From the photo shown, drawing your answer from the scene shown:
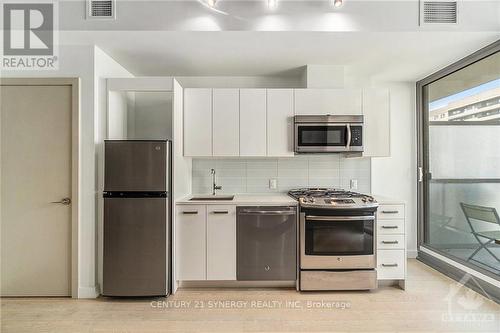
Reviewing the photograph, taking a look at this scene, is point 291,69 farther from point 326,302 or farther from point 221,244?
point 326,302

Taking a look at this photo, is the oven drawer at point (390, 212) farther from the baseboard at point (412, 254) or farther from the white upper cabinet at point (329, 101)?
the baseboard at point (412, 254)

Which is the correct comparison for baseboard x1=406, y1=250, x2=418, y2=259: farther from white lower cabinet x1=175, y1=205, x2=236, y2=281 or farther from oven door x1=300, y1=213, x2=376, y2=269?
white lower cabinet x1=175, y1=205, x2=236, y2=281

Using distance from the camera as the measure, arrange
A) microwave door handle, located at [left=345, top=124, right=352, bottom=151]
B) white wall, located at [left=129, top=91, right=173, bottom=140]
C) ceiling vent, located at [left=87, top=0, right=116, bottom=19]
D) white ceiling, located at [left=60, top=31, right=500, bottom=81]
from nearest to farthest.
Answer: ceiling vent, located at [left=87, top=0, right=116, bottom=19] < white ceiling, located at [left=60, top=31, right=500, bottom=81] < microwave door handle, located at [left=345, top=124, right=352, bottom=151] < white wall, located at [left=129, top=91, right=173, bottom=140]

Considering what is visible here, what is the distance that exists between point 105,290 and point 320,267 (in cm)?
210

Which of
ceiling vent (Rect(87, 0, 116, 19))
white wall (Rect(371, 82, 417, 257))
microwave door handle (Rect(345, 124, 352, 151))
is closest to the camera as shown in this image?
ceiling vent (Rect(87, 0, 116, 19))

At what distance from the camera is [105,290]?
2617 millimetres

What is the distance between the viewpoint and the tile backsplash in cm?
352

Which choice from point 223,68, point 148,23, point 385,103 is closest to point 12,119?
point 148,23

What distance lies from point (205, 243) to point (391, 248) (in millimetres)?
1913

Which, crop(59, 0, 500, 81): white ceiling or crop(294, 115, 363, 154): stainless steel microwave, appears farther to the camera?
crop(294, 115, 363, 154): stainless steel microwave

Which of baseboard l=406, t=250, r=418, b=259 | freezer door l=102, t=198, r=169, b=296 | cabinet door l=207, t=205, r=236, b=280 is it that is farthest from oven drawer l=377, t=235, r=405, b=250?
freezer door l=102, t=198, r=169, b=296

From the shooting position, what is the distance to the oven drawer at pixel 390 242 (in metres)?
2.81

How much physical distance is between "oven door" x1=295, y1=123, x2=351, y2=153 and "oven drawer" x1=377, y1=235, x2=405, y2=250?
3.28ft

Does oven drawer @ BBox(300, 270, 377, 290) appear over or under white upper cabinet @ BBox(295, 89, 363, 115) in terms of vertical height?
under
